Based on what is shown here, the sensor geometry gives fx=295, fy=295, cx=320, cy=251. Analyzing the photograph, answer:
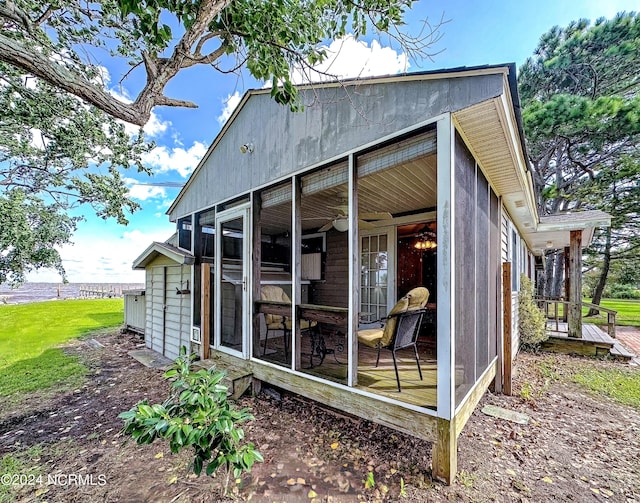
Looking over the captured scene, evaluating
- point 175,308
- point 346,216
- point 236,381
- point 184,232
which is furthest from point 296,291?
point 175,308

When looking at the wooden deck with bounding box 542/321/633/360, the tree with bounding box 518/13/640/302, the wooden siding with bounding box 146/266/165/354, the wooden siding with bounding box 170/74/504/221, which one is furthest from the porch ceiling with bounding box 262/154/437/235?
the tree with bounding box 518/13/640/302

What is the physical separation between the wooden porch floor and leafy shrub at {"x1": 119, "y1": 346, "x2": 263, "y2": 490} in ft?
4.34

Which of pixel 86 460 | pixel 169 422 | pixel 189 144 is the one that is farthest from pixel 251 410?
pixel 189 144

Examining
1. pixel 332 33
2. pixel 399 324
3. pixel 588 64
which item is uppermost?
pixel 588 64

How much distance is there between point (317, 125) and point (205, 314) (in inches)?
142

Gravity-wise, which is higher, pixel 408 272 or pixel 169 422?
pixel 408 272

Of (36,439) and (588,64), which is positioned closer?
(36,439)

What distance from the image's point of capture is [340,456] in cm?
284

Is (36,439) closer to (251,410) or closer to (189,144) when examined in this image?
(251,410)

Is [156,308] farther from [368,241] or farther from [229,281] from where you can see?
[368,241]

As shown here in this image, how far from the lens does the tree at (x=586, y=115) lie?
9992 millimetres

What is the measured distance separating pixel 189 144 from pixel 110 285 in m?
20.0

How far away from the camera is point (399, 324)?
3049 millimetres

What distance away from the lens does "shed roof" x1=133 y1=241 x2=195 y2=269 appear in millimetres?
5473
